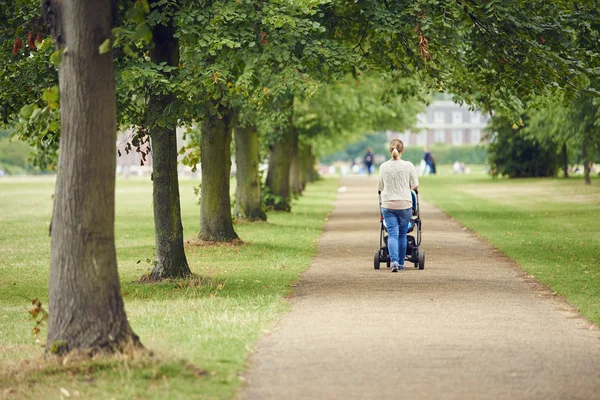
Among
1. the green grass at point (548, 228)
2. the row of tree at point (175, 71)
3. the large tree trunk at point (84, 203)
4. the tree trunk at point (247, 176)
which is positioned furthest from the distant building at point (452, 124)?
the large tree trunk at point (84, 203)

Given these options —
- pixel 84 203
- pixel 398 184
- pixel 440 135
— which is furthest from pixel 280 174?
pixel 440 135

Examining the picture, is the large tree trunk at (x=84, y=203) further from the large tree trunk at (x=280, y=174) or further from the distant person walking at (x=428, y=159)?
the distant person walking at (x=428, y=159)

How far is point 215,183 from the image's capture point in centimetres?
2062

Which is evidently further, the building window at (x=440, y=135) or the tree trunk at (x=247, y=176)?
the building window at (x=440, y=135)

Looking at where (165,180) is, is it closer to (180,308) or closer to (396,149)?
(180,308)

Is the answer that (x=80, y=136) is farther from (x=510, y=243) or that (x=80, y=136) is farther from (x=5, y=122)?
(x=510, y=243)

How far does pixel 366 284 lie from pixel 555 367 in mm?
5496

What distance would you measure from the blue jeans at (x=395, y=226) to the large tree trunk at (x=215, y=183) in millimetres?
6373

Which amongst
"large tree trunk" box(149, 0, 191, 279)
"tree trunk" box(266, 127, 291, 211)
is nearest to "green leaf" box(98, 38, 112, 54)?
"large tree trunk" box(149, 0, 191, 279)

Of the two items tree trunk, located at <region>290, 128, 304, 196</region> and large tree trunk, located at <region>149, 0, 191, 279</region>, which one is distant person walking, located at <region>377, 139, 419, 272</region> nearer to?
large tree trunk, located at <region>149, 0, 191, 279</region>

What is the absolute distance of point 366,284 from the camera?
1351 centimetres

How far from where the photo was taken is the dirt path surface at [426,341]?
739 centimetres

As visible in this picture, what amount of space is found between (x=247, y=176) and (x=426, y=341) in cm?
1834

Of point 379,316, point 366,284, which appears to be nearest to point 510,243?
point 366,284
